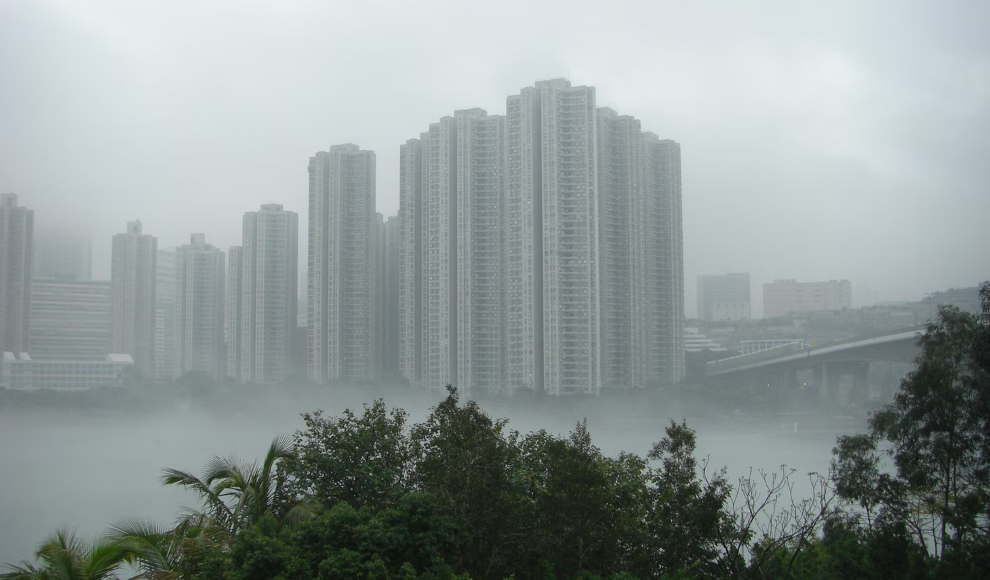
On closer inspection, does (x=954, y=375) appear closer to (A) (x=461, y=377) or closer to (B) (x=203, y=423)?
(A) (x=461, y=377)

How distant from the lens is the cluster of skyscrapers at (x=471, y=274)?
14.1 meters

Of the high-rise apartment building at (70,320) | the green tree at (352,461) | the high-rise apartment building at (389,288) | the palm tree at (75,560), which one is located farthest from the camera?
the high-rise apartment building at (389,288)

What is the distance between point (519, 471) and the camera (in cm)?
431

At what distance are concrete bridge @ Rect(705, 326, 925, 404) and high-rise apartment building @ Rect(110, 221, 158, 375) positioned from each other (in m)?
11.8

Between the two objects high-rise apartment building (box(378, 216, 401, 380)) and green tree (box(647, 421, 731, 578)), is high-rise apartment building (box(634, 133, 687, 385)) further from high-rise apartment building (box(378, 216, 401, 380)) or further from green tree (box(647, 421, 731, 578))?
green tree (box(647, 421, 731, 578))

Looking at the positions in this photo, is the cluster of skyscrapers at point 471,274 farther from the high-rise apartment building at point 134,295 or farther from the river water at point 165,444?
the river water at point 165,444

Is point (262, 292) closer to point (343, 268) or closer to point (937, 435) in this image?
point (343, 268)

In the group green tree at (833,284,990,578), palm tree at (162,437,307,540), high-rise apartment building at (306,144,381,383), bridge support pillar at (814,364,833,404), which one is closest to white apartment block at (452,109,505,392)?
high-rise apartment building at (306,144,381,383)

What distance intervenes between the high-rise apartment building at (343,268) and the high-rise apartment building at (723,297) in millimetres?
7002

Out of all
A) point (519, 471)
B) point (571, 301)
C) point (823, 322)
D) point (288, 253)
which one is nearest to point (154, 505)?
point (288, 253)

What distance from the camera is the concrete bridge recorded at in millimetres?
9938

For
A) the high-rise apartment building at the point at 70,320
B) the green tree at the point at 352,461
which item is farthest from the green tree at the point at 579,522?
the high-rise apartment building at the point at 70,320

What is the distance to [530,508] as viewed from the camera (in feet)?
12.9

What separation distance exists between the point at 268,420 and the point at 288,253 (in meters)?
3.92
